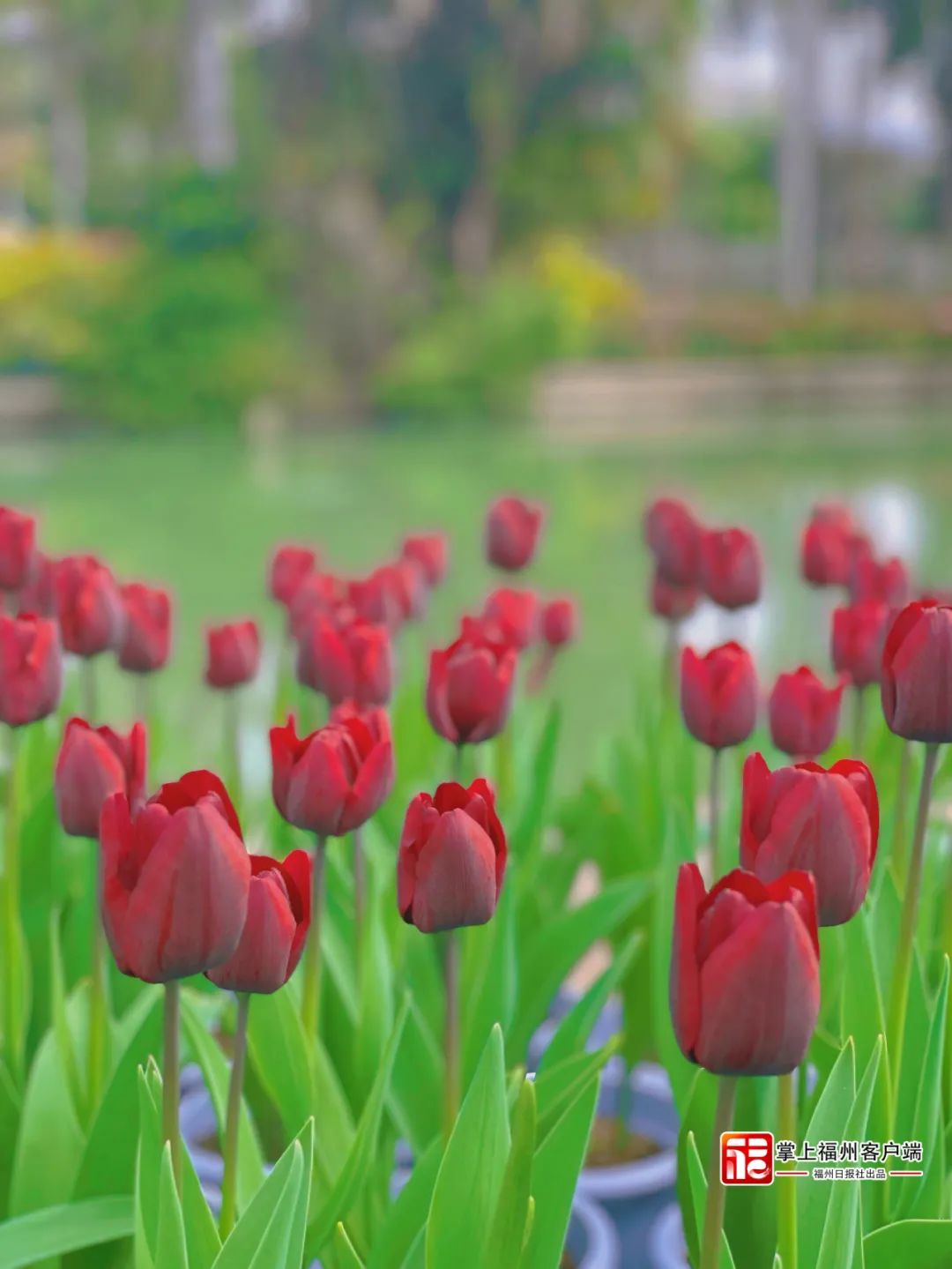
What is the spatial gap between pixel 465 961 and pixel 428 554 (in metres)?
0.75

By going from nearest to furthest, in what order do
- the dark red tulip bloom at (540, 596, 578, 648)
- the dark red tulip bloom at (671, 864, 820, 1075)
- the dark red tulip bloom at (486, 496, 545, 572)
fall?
the dark red tulip bloom at (671, 864, 820, 1075)
the dark red tulip bloom at (486, 496, 545, 572)
the dark red tulip bloom at (540, 596, 578, 648)

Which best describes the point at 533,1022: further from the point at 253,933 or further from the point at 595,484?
the point at 595,484

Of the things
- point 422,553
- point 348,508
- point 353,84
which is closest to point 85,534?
point 348,508

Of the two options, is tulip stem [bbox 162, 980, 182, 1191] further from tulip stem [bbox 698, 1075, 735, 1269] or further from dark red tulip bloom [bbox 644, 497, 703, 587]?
dark red tulip bloom [bbox 644, 497, 703, 587]

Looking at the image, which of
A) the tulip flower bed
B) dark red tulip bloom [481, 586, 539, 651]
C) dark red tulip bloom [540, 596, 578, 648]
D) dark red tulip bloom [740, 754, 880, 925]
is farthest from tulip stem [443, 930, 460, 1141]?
dark red tulip bloom [540, 596, 578, 648]

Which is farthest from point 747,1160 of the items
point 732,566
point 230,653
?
Result: point 230,653

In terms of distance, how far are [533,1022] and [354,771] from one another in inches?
18.3

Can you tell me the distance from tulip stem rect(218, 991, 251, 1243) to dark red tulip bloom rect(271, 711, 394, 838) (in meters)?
0.15

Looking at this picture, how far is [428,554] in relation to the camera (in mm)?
2090

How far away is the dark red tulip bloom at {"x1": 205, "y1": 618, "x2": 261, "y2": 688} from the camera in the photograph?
1.71 meters

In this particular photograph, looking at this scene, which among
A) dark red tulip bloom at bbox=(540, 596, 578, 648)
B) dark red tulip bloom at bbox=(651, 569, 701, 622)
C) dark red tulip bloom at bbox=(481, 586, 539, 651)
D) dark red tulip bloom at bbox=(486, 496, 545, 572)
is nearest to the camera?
dark red tulip bloom at bbox=(481, 586, 539, 651)

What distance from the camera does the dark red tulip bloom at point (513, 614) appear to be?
5.26ft

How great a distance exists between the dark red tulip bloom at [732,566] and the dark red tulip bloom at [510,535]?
0.38 m

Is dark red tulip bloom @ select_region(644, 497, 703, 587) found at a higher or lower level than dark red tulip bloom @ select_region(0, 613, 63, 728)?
higher
